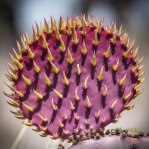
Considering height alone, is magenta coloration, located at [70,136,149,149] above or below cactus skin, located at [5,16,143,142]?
below

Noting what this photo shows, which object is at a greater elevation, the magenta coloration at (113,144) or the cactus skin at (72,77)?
the cactus skin at (72,77)

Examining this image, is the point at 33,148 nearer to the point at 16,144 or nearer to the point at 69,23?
the point at 16,144

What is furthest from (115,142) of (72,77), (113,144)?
(72,77)

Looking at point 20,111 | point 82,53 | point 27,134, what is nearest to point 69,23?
point 82,53

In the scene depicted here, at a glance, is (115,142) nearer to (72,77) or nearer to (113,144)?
(113,144)
